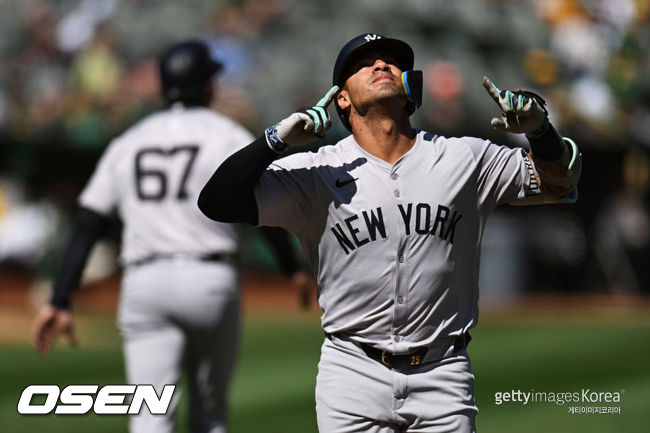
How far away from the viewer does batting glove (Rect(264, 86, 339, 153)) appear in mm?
3098

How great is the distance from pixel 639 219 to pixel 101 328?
7.15 meters

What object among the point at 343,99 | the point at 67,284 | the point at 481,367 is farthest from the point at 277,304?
the point at 343,99

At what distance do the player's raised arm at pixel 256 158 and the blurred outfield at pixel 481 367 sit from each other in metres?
3.66

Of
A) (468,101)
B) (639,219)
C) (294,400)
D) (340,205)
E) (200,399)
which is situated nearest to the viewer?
(340,205)

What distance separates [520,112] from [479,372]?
5446mm

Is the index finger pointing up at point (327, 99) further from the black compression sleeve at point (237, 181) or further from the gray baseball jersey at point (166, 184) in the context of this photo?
the gray baseball jersey at point (166, 184)

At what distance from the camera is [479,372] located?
823cm

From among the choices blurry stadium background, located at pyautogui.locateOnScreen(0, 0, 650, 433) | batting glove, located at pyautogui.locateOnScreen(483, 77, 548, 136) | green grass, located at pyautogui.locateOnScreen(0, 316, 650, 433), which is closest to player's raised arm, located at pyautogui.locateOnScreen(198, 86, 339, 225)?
batting glove, located at pyautogui.locateOnScreen(483, 77, 548, 136)

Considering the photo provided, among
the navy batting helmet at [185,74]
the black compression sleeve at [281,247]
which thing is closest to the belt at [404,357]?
the black compression sleeve at [281,247]

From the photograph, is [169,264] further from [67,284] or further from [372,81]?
[372,81]

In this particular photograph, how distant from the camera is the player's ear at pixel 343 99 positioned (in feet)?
11.3

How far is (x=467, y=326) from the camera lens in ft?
11.0

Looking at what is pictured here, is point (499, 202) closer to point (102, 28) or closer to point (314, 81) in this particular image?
point (314, 81)

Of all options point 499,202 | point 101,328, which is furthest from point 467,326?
→ point 101,328
